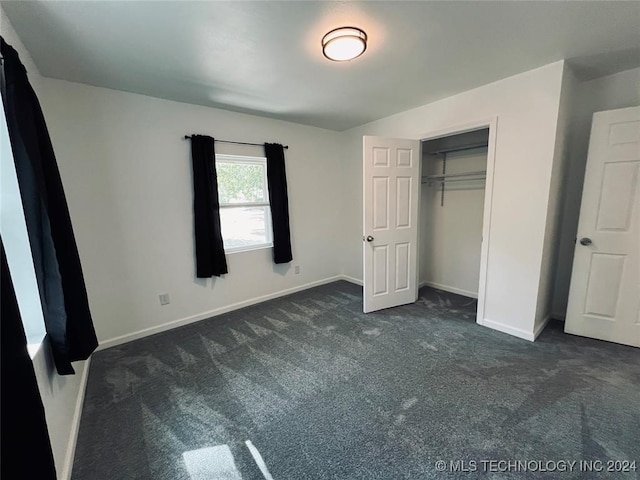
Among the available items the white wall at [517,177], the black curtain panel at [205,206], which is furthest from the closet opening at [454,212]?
the black curtain panel at [205,206]

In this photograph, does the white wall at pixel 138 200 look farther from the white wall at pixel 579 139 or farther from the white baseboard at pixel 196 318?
the white wall at pixel 579 139

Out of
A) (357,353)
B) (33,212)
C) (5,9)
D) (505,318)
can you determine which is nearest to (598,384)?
(505,318)

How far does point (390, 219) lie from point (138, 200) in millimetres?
2709

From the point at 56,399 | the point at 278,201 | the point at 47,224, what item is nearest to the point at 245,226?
the point at 278,201

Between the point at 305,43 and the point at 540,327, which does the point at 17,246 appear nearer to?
the point at 305,43

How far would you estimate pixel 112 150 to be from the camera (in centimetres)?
247

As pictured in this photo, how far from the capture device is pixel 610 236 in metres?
2.33

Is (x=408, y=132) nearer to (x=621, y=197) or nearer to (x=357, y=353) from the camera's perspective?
(x=621, y=197)

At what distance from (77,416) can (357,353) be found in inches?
78.7

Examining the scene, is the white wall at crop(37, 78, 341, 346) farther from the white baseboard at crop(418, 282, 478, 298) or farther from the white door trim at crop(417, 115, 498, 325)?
the white baseboard at crop(418, 282, 478, 298)

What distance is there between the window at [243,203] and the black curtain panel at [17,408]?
2.43m

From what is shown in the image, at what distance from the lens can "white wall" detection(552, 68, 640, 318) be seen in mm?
2330

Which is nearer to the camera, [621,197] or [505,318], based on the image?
[621,197]

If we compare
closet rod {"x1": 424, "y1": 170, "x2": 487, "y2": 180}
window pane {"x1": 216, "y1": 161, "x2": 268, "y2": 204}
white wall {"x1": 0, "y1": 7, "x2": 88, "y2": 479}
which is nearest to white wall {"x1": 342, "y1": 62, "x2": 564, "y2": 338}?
closet rod {"x1": 424, "y1": 170, "x2": 487, "y2": 180}
